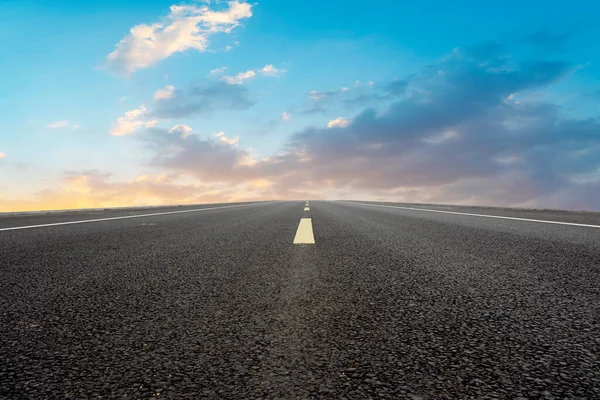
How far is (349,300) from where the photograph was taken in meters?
2.07

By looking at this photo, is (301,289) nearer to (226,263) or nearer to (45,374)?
(226,263)

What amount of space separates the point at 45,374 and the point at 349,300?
1346 mm

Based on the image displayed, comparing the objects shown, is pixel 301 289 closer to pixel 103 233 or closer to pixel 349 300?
pixel 349 300

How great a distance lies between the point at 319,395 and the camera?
3.59ft

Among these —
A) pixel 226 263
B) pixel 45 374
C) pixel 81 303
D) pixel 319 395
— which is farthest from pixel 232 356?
pixel 226 263

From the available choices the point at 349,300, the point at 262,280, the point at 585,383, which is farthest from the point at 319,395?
the point at 262,280

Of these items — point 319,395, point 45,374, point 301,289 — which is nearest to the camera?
point 319,395

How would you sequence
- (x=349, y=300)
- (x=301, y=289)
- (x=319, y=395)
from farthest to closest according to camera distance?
1. (x=301, y=289)
2. (x=349, y=300)
3. (x=319, y=395)

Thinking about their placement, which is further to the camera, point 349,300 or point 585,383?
point 349,300

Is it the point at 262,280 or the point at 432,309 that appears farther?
the point at 262,280

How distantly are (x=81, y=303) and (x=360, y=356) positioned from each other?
1536mm

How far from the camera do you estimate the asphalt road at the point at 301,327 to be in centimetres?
117

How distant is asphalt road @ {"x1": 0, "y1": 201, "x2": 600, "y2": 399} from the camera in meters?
1.17

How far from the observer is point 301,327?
164 cm
